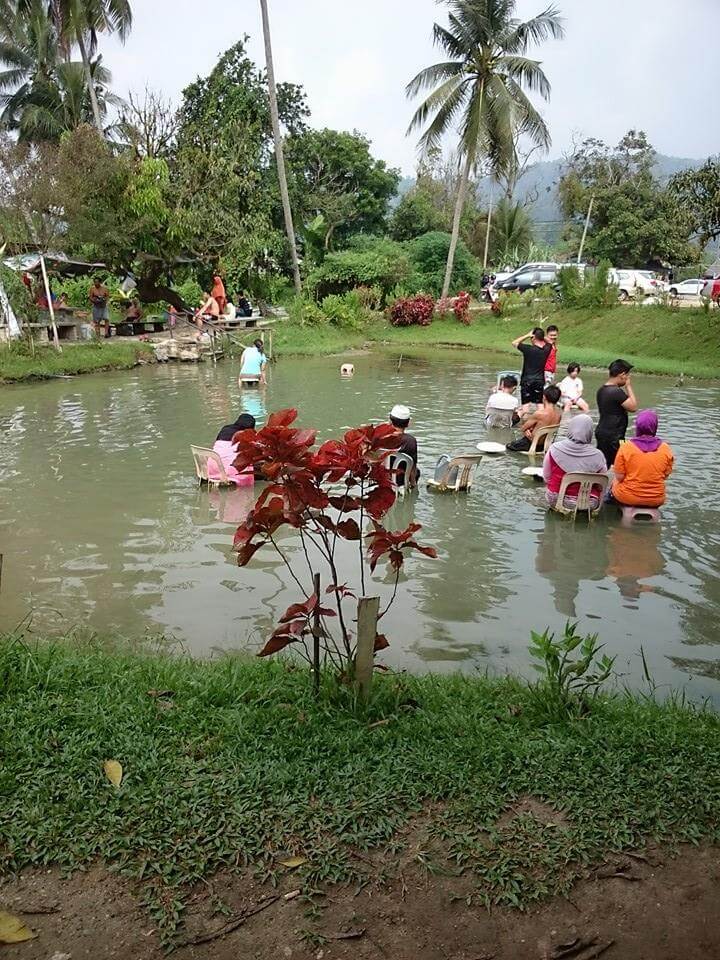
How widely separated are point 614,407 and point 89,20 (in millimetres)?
31689

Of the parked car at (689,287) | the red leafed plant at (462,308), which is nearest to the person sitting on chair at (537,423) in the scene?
the red leafed plant at (462,308)

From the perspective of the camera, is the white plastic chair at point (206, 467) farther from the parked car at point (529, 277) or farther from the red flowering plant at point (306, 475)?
the parked car at point (529, 277)

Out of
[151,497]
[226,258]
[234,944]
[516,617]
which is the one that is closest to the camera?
[234,944]

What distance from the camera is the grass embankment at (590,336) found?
2292cm

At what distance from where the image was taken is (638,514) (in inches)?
336

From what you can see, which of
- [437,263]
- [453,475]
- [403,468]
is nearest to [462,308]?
[437,263]

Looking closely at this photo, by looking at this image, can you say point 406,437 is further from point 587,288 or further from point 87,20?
point 87,20

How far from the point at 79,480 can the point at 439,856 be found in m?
8.57

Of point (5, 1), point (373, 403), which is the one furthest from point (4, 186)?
point (5, 1)

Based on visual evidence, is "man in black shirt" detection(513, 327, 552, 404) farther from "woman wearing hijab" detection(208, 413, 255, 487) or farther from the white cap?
"woman wearing hijab" detection(208, 413, 255, 487)

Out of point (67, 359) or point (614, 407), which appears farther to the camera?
point (67, 359)

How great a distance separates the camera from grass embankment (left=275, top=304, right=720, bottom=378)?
75.2 ft

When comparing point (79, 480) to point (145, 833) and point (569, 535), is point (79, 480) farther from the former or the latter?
point (145, 833)

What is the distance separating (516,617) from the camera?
629cm
